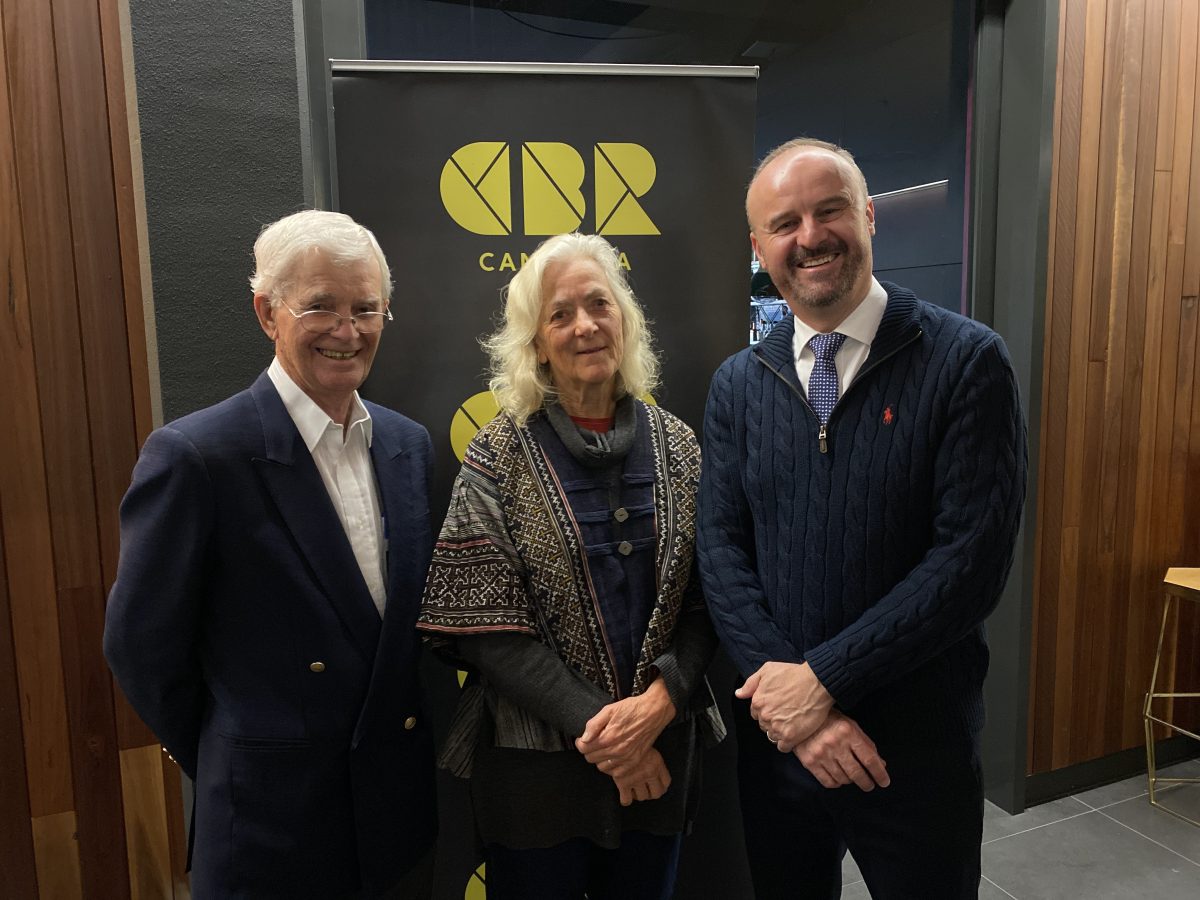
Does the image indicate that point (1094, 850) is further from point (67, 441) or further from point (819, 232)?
point (67, 441)

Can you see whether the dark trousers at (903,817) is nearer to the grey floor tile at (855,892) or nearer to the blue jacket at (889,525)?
the blue jacket at (889,525)

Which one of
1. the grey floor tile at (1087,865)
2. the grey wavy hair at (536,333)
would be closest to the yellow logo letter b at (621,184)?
the grey wavy hair at (536,333)

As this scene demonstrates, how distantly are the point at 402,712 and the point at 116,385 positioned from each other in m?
1.09

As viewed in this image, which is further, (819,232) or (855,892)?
(855,892)

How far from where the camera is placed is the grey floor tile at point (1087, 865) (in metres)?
2.59

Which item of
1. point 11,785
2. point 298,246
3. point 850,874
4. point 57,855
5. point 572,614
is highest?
point 298,246

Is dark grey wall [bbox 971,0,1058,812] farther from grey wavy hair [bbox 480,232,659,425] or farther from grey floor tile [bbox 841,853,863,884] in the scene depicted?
grey wavy hair [bbox 480,232,659,425]

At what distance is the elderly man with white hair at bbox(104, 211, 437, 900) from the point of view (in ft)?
4.22

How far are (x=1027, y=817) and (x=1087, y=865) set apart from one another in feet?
1.01

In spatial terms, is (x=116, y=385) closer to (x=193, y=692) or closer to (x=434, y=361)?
(x=434, y=361)

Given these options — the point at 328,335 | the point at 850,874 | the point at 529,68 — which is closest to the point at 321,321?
the point at 328,335

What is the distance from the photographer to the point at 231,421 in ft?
4.36

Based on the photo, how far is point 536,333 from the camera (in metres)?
1.65

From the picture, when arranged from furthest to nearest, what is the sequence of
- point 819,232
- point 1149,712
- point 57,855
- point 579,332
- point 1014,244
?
point 1149,712 → point 1014,244 → point 57,855 → point 579,332 → point 819,232
